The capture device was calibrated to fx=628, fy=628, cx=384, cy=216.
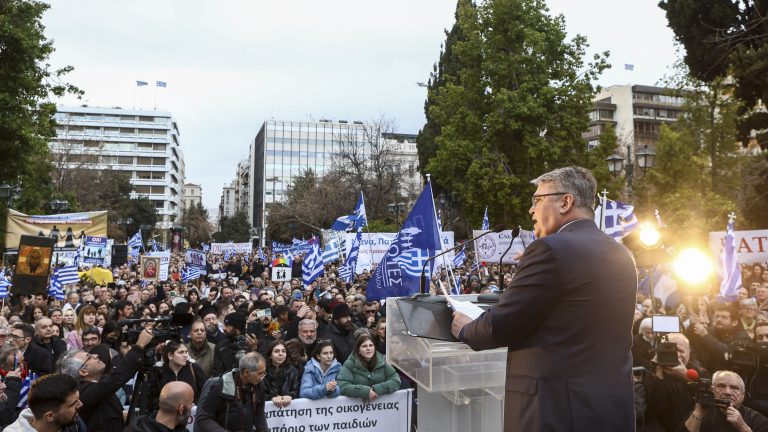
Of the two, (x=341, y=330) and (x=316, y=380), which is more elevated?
(x=341, y=330)

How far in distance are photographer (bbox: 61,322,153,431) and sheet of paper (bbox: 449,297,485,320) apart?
3.41 m

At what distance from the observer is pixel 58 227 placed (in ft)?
61.7

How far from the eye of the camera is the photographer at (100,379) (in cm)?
515

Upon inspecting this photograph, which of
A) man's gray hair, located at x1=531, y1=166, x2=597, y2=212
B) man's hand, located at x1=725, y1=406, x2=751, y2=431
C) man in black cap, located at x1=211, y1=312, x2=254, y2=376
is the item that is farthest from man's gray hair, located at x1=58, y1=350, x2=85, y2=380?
man's hand, located at x1=725, y1=406, x2=751, y2=431

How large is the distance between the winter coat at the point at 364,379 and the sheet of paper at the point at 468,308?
3559 millimetres

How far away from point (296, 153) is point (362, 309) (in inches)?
4329

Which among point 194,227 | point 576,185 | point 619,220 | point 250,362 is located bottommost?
point 250,362

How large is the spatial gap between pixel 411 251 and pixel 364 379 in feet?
13.0

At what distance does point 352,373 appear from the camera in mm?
6395

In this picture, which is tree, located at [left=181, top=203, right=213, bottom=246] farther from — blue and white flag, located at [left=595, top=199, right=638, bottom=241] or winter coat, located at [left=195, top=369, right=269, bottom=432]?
winter coat, located at [left=195, top=369, right=269, bottom=432]

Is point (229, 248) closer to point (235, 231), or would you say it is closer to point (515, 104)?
point (515, 104)

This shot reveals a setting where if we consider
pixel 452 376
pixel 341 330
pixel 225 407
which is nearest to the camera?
pixel 452 376

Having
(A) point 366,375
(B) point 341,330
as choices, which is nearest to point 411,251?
(B) point 341,330

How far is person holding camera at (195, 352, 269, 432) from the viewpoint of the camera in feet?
16.9
